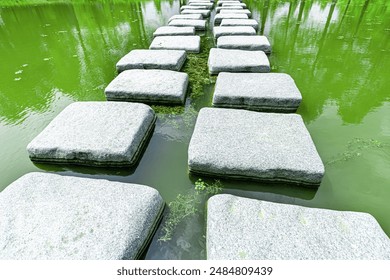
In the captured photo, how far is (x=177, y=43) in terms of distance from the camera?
3064 mm

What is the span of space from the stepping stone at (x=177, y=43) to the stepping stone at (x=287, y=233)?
237cm

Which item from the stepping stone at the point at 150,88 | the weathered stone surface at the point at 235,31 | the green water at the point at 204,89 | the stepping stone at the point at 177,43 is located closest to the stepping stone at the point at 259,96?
the green water at the point at 204,89

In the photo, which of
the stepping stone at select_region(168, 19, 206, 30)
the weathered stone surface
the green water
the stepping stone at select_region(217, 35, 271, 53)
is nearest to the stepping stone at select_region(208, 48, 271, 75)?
the green water

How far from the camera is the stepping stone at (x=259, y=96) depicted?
185 cm

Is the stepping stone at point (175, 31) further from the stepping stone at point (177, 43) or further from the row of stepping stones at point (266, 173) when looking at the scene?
the row of stepping stones at point (266, 173)

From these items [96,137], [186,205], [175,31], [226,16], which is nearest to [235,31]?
[175,31]

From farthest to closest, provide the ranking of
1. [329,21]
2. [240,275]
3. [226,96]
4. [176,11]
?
1. [176,11]
2. [329,21]
3. [226,96]
4. [240,275]

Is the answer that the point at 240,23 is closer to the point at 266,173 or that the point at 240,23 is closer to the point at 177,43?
the point at 177,43

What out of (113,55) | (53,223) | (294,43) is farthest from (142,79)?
(294,43)

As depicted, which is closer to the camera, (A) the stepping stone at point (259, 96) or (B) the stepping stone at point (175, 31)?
(A) the stepping stone at point (259, 96)

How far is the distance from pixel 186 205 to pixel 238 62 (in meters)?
1.75

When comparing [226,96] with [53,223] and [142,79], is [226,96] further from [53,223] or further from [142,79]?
[53,223]

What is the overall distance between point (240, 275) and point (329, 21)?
455 cm

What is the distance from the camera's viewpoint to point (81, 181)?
1212 mm
